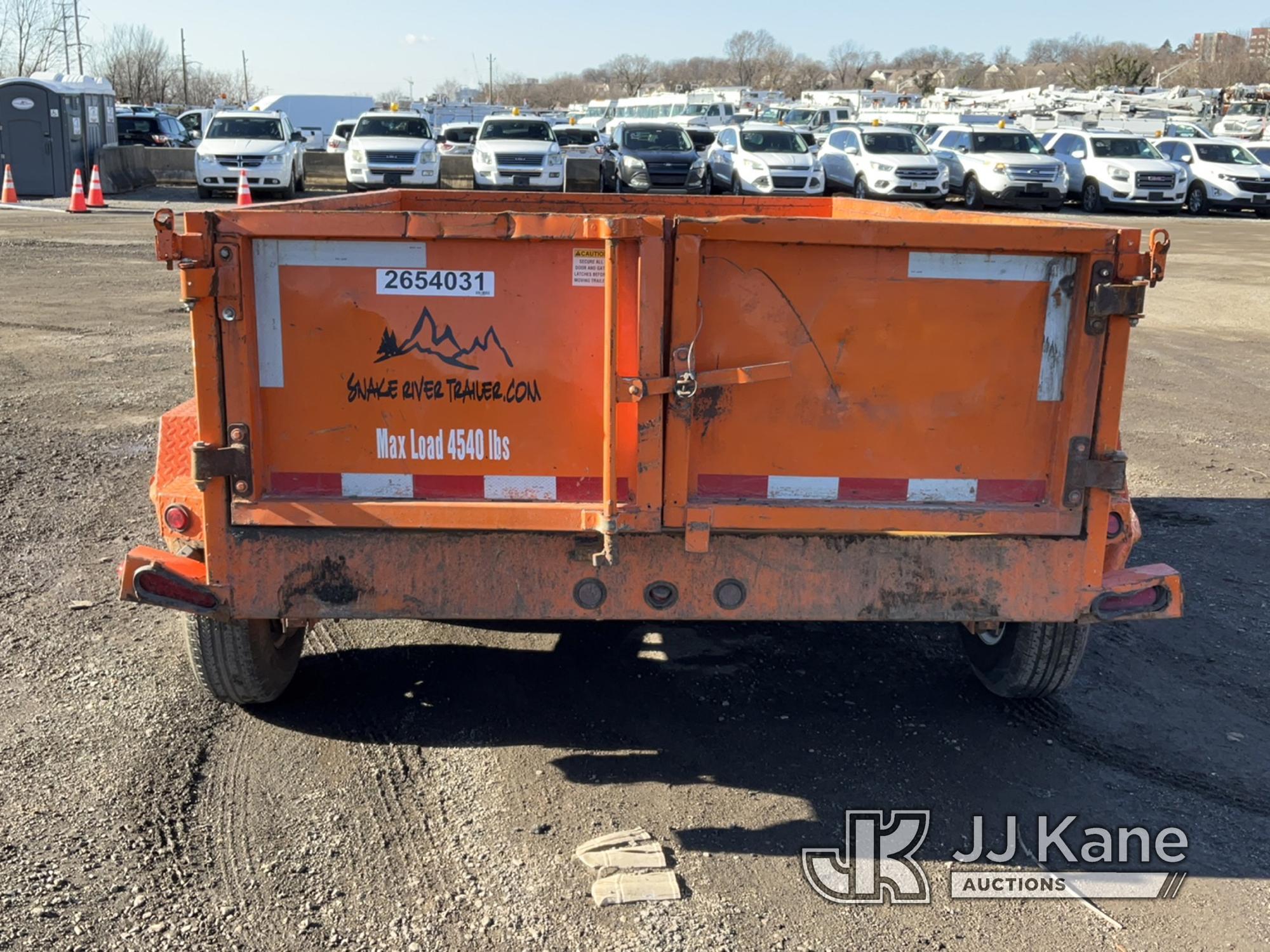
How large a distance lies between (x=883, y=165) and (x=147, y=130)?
79.9 ft

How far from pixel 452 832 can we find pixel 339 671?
1.30m

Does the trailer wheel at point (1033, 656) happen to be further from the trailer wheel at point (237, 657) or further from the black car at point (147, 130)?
the black car at point (147, 130)

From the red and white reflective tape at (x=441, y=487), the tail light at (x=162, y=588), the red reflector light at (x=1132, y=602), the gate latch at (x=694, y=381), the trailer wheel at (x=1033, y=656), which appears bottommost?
the trailer wheel at (x=1033, y=656)

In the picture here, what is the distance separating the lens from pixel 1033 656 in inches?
167

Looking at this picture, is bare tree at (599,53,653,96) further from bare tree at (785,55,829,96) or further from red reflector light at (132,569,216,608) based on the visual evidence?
red reflector light at (132,569,216,608)

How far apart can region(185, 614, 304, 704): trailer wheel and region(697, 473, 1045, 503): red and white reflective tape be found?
1.60 metres

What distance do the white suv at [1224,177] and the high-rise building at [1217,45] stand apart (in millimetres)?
105073

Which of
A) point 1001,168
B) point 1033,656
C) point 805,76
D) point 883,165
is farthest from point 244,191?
point 805,76

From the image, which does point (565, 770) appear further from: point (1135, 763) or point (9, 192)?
point (9, 192)

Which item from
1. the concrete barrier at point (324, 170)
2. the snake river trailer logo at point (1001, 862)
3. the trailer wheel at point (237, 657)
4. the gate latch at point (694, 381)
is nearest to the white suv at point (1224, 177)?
the concrete barrier at point (324, 170)

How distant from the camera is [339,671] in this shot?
4.67 metres

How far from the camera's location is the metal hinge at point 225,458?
3.52m

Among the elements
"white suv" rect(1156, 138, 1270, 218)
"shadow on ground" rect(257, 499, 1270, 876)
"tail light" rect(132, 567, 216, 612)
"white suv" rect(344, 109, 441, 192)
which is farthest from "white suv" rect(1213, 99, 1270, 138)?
"tail light" rect(132, 567, 216, 612)

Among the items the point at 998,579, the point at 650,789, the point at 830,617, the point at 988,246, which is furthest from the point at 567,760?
the point at 988,246
